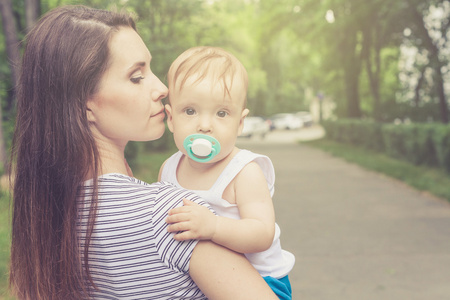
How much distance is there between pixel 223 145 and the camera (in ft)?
4.94

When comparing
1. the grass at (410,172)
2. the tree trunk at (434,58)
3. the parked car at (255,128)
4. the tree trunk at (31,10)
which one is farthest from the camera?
the parked car at (255,128)

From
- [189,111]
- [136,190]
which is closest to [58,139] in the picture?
[136,190]

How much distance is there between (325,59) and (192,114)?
92.0ft

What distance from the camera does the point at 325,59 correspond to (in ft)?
94.1

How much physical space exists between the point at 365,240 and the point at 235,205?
6082 mm

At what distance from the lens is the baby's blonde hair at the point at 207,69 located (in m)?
1.49

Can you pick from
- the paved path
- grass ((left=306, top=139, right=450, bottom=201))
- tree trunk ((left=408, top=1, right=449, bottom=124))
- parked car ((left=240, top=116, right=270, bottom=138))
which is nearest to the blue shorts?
the paved path

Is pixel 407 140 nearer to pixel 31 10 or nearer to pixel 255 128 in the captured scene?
pixel 31 10

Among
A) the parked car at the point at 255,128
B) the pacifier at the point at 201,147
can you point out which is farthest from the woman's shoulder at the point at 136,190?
the parked car at the point at 255,128

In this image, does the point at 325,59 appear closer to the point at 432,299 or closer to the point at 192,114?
the point at 432,299

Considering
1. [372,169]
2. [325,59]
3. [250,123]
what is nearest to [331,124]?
[325,59]

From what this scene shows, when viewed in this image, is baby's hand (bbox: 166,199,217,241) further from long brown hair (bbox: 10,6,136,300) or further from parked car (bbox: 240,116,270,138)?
parked car (bbox: 240,116,270,138)

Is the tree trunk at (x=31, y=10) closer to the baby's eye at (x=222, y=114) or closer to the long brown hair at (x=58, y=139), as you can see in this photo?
the long brown hair at (x=58, y=139)

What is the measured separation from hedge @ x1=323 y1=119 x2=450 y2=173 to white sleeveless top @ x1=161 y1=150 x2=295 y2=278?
446 inches
